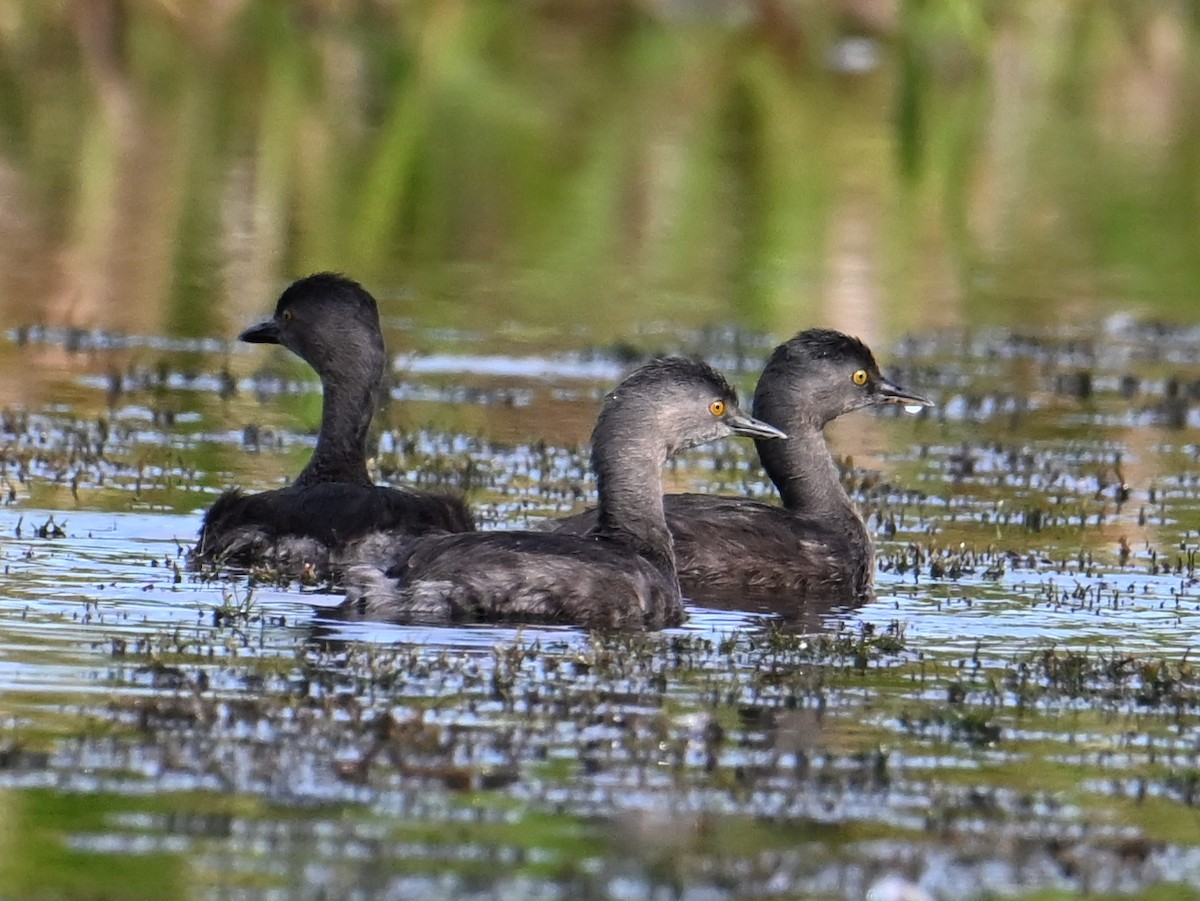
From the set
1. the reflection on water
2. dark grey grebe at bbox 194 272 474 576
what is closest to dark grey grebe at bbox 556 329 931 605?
the reflection on water

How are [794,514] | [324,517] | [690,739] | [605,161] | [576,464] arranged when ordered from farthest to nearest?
[605,161] < [576,464] < [794,514] < [324,517] < [690,739]

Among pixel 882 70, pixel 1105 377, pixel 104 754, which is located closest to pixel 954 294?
pixel 1105 377

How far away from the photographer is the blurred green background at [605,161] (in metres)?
23.6

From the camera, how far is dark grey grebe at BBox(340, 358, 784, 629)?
36.8 ft

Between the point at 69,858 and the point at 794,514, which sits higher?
the point at 794,514

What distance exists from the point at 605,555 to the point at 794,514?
2476 millimetres

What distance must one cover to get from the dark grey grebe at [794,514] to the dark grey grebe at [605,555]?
0.52 metres

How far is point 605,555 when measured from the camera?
459 inches

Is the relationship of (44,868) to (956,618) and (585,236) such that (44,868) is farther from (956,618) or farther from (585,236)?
(585,236)

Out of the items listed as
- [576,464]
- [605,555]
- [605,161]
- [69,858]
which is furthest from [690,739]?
[605,161]

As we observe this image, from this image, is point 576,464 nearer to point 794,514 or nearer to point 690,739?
point 794,514

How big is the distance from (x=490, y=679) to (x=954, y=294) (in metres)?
15.0

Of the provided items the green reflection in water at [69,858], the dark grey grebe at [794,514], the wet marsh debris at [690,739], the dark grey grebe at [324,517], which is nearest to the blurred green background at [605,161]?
the dark grey grebe at [794,514]

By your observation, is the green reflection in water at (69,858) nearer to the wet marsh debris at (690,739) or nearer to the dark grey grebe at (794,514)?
the wet marsh debris at (690,739)
